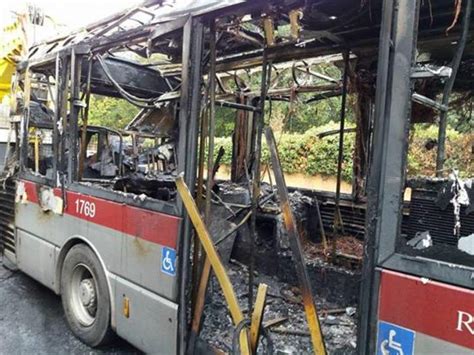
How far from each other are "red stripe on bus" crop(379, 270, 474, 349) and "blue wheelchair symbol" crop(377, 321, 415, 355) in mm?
27

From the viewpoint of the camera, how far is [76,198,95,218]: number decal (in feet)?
11.9

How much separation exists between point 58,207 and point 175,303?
1896mm

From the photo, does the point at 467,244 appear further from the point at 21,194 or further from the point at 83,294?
the point at 21,194

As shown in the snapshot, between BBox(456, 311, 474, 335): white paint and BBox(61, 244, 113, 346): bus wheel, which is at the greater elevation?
BBox(456, 311, 474, 335): white paint

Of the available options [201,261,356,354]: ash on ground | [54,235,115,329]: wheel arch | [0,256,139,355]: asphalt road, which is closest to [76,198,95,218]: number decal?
[54,235,115,329]: wheel arch

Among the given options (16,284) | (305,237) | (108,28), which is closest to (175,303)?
(108,28)

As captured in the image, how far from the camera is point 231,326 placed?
3.25 meters

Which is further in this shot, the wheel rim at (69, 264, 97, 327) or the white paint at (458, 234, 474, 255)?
the wheel rim at (69, 264, 97, 327)

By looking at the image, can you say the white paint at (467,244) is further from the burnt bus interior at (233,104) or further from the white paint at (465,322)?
the white paint at (465,322)

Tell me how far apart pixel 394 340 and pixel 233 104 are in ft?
6.35

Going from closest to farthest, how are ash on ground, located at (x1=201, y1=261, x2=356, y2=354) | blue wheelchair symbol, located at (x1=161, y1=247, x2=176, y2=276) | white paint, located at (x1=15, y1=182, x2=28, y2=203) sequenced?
blue wheelchair symbol, located at (x1=161, y1=247, x2=176, y2=276) < ash on ground, located at (x1=201, y1=261, x2=356, y2=354) < white paint, located at (x1=15, y1=182, x2=28, y2=203)

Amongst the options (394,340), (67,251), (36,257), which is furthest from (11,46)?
(394,340)

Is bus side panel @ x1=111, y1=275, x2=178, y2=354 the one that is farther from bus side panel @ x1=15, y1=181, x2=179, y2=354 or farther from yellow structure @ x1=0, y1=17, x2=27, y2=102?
yellow structure @ x1=0, y1=17, x2=27, y2=102

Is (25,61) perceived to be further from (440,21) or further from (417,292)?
(417,292)
